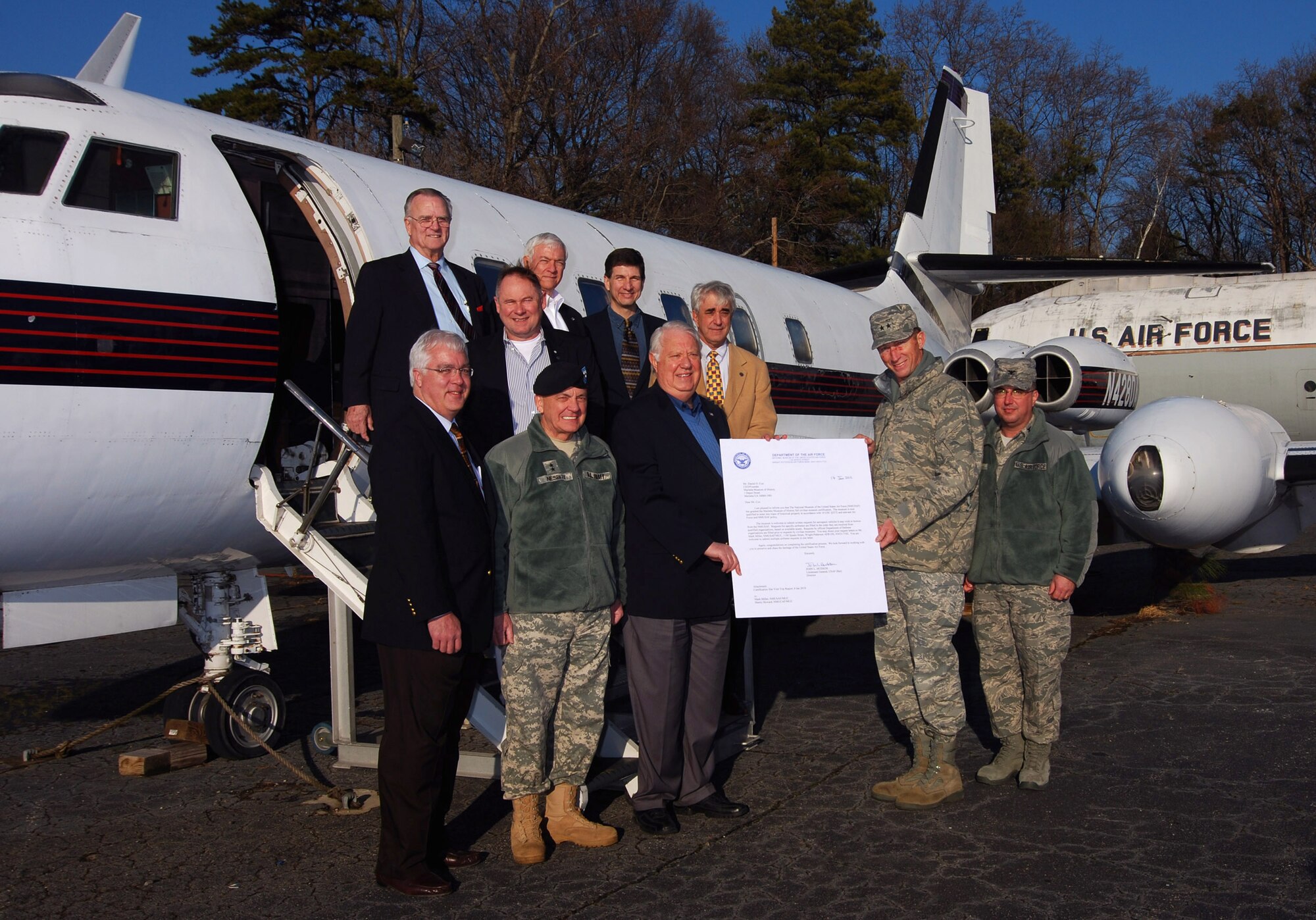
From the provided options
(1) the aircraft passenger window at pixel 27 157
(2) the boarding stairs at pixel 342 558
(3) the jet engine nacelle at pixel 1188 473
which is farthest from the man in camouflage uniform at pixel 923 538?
(3) the jet engine nacelle at pixel 1188 473

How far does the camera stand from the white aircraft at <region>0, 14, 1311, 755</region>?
470cm

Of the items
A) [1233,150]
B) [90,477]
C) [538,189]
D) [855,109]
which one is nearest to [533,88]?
[538,189]

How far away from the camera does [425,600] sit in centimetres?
379

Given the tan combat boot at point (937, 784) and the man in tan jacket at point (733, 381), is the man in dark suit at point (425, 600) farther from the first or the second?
the tan combat boot at point (937, 784)

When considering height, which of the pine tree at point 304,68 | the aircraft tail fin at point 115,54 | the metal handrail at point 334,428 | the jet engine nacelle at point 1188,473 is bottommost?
the jet engine nacelle at point 1188,473

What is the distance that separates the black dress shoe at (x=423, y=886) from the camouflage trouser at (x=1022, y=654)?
2.55m

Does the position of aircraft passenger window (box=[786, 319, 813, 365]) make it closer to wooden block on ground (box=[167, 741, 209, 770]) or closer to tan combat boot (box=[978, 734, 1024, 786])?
tan combat boot (box=[978, 734, 1024, 786])

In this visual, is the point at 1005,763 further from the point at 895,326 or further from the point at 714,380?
the point at 714,380

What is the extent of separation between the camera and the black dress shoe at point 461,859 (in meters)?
4.24

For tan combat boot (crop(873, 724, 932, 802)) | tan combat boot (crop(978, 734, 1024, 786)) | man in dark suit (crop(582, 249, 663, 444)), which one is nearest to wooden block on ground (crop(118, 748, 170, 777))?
man in dark suit (crop(582, 249, 663, 444))

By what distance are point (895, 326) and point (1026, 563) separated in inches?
47.9

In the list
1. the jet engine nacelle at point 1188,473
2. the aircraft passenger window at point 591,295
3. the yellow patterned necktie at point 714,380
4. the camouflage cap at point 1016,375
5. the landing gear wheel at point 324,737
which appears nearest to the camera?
the camouflage cap at point 1016,375

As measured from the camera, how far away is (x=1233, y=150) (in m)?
46.5

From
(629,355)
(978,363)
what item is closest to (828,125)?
(978,363)
